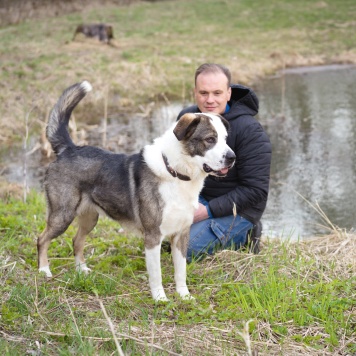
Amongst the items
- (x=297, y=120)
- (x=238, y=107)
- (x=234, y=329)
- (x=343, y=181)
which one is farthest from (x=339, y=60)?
(x=234, y=329)

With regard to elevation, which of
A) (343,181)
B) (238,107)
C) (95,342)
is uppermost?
(238,107)

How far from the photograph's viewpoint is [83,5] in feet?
91.6

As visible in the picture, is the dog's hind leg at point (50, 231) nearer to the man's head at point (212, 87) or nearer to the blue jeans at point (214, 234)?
the blue jeans at point (214, 234)

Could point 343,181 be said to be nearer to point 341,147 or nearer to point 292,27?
point 341,147

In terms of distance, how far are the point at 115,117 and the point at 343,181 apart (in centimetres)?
593

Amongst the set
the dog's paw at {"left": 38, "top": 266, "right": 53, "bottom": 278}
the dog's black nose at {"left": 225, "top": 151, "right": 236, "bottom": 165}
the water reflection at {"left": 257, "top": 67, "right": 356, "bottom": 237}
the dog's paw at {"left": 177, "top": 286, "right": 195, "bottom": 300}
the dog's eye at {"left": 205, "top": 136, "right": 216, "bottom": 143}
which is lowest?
the water reflection at {"left": 257, "top": 67, "right": 356, "bottom": 237}

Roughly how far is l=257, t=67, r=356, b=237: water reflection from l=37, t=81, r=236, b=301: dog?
1.81 metres

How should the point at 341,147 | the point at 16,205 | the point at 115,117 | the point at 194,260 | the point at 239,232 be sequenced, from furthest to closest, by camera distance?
1. the point at 115,117
2. the point at 341,147
3. the point at 16,205
4. the point at 239,232
5. the point at 194,260

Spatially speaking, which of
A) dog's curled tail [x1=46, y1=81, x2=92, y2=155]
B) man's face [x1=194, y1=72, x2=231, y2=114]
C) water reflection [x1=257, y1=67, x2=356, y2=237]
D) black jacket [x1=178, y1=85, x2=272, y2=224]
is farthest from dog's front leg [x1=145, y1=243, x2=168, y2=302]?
water reflection [x1=257, y1=67, x2=356, y2=237]

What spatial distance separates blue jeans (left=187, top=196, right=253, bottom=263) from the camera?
5.35 meters

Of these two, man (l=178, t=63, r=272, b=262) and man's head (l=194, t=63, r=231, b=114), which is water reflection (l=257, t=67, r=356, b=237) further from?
man's head (l=194, t=63, r=231, b=114)

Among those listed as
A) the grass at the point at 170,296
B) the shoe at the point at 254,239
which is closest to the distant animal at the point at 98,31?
the grass at the point at 170,296

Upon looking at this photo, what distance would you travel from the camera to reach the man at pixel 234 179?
17.0 ft

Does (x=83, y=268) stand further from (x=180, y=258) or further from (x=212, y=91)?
(x=212, y=91)
